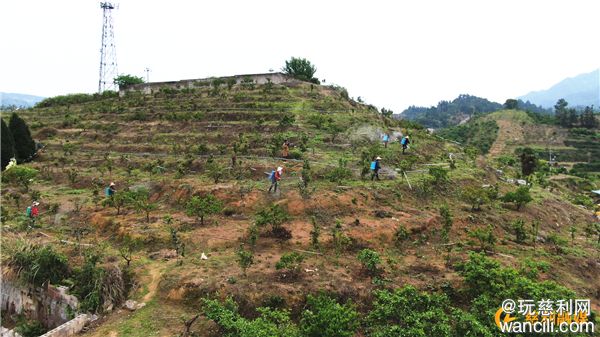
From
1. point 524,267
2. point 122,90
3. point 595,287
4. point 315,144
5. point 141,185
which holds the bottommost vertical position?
point 595,287

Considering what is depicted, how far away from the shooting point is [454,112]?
5418 inches

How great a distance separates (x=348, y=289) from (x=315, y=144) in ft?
43.3

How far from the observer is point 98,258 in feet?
36.3

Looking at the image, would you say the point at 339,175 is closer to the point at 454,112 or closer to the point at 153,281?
the point at 153,281

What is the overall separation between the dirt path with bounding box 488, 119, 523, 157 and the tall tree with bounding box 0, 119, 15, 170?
5521 centimetres

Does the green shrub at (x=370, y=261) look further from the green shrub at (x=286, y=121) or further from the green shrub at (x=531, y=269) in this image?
the green shrub at (x=286, y=121)

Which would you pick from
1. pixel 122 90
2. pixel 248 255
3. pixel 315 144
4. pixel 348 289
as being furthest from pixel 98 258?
pixel 122 90

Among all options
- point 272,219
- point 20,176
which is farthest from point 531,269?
point 20,176

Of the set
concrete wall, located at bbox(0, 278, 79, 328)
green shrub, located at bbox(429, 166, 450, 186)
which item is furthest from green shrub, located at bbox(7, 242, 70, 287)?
green shrub, located at bbox(429, 166, 450, 186)

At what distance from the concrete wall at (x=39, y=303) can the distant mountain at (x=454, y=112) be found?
109259mm

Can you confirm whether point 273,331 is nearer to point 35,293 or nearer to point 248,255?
point 248,255

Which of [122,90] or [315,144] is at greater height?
[122,90]

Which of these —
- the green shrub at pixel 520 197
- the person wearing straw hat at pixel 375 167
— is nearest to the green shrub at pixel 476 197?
the green shrub at pixel 520 197

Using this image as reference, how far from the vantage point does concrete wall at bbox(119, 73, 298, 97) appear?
34.3 metres
